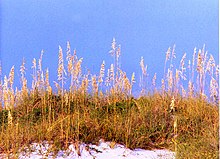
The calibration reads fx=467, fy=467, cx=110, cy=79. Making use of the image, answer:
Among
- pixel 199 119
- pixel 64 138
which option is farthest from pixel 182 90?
pixel 64 138

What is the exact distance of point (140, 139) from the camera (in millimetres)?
7160

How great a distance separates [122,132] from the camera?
23.6 feet

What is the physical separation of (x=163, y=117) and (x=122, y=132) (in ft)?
4.56

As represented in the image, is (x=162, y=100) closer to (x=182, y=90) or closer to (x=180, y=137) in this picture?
(x=182, y=90)

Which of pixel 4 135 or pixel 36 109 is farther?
pixel 36 109

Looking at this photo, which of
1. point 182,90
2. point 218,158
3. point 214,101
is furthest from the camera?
point 182,90

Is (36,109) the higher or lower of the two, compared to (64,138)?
higher

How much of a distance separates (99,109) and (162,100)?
4.59 feet

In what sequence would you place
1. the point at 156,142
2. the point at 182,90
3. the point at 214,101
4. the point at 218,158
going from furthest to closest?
Result: the point at 182,90 → the point at 214,101 → the point at 156,142 → the point at 218,158

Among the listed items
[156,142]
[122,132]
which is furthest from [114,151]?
[156,142]

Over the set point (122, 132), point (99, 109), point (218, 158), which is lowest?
point (218, 158)

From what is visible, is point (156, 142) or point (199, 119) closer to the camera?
point (156, 142)

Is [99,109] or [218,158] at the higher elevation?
[99,109]

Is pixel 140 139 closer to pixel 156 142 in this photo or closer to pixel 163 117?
pixel 156 142
